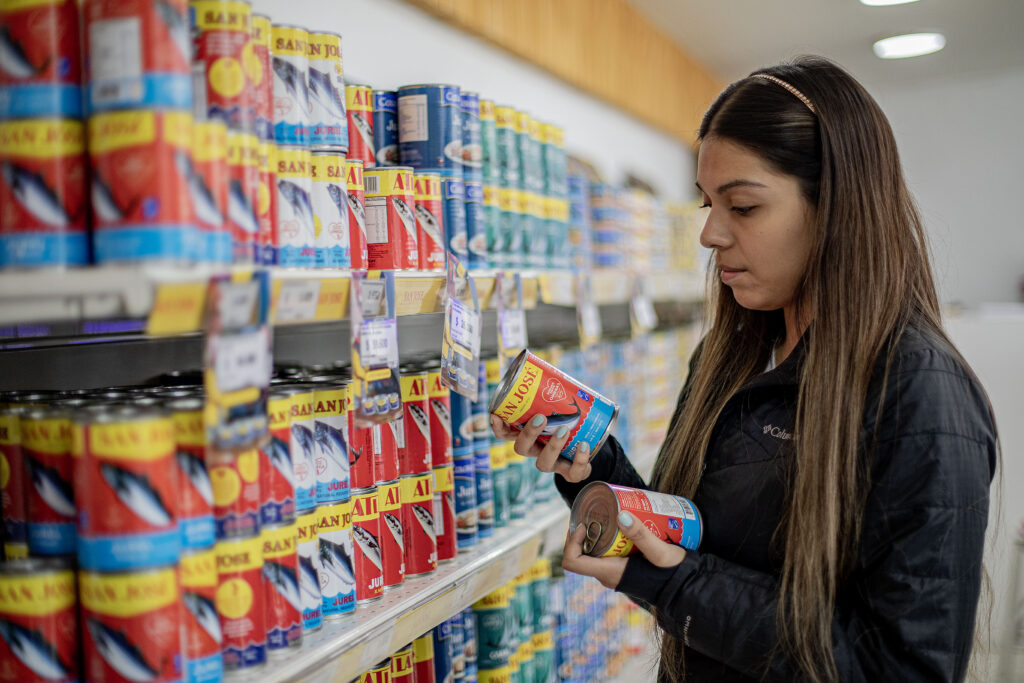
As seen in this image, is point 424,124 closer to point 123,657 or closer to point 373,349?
point 373,349

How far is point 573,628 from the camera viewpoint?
2340mm

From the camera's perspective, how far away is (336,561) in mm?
1267

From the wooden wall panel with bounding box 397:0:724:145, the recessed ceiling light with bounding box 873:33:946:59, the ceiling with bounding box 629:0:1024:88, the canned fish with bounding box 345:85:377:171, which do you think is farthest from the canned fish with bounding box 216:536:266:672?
the recessed ceiling light with bounding box 873:33:946:59

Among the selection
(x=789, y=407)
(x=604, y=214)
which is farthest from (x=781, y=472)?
(x=604, y=214)

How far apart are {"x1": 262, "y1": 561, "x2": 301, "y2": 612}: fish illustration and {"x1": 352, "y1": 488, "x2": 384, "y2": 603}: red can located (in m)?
0.20

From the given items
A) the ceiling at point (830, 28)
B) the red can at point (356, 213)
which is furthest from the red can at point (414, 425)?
the ceiling at point (830, 28)

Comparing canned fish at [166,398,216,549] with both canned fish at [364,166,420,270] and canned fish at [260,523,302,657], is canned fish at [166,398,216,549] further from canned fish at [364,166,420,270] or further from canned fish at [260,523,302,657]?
canned fish at [364,166,420,270]

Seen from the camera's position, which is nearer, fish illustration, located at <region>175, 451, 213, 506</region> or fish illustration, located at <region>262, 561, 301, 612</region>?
fish illustration, located at <region>175, 451, 213, 506</region>

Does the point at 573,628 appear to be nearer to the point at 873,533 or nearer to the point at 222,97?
the point at 873,533

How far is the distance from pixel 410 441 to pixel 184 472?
22.2 inches

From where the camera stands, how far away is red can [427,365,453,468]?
156 centimetres

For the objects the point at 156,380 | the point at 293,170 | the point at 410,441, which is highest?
the point at 293,170

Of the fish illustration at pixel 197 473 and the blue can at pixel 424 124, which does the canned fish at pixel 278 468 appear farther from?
the blue can at pixel 424 124

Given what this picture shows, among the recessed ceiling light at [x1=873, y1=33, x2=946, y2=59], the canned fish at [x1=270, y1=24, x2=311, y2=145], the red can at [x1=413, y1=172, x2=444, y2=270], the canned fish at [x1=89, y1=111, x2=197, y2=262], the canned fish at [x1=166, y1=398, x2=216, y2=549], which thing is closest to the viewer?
the canned fish at [x1=89, y1=111, x2=197, y2=262]
